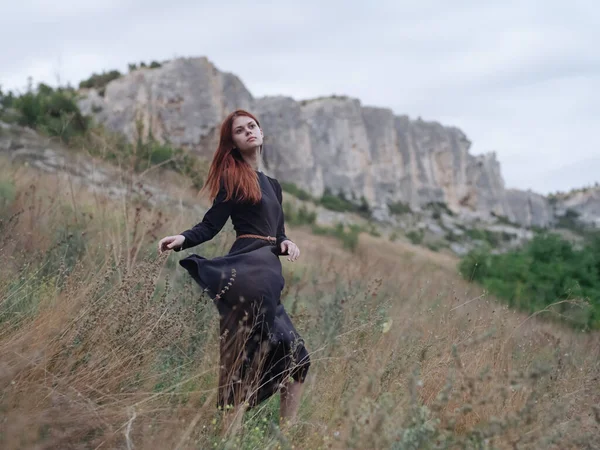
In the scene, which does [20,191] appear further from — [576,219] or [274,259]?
[576,219]

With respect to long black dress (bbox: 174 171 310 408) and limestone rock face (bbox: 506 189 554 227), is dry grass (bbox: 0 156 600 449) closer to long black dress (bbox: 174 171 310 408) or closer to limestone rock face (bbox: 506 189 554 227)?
long black dress (bbox: 174 171 310 408)

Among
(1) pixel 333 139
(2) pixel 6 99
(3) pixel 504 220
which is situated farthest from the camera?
(3) pixel 504 220

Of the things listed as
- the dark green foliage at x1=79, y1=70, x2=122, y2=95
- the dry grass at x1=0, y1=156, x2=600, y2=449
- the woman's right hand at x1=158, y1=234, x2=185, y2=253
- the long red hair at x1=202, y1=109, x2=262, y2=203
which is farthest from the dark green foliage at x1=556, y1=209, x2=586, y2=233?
the woman's right hand at x1=158, y1=234, x2=185, y2=253

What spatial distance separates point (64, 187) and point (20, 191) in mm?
620

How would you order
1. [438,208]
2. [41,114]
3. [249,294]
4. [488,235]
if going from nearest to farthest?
[249,294], [41,114], [488,235], [438,208]

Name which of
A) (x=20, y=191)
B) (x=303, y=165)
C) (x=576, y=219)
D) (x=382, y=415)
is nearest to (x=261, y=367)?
(x=382, y=415)

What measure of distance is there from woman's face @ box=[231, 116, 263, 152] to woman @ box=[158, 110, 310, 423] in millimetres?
156

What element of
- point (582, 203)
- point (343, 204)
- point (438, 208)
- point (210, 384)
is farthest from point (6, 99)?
point (582, 203)

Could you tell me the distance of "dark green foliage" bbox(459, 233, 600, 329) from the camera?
8.68 meters

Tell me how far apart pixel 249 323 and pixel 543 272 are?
834cm

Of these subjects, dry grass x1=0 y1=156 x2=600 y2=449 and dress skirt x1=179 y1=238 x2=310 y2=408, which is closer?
dry grass x1=0 y1=156 x2=600 y2=449

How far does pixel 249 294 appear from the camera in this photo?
252 centimetres

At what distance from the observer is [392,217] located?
59.4 metres

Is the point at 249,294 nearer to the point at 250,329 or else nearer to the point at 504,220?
the point at 250,329
